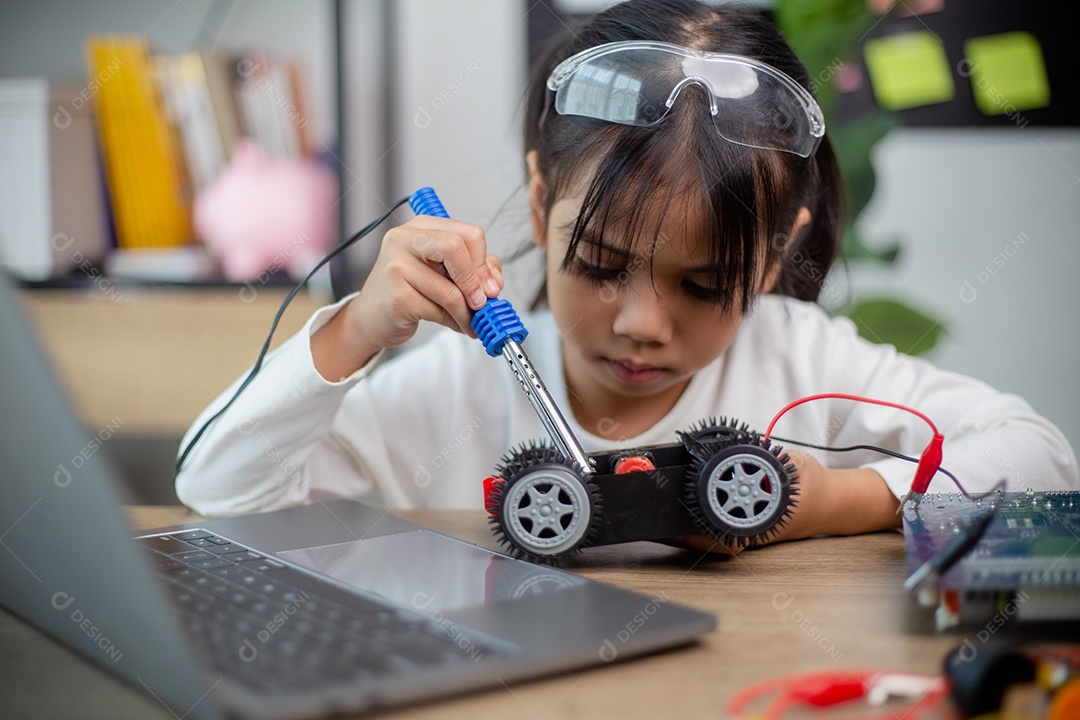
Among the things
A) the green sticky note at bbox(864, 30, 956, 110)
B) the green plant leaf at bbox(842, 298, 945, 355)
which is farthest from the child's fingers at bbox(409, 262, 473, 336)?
the green sticky note at bbox(864, 30, 956, 110)

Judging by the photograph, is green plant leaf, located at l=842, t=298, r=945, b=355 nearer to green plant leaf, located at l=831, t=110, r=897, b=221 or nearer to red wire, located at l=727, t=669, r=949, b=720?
green plant leaf, located at l=831, t=110, r=897, b=221

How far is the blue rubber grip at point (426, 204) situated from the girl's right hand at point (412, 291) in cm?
3

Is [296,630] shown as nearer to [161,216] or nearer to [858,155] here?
[858,155]

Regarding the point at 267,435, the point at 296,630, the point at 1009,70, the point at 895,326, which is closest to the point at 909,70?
the point at 1009,70

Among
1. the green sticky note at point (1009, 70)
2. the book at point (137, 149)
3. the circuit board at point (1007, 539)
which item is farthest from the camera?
the green sticky note at point (1009, 70)

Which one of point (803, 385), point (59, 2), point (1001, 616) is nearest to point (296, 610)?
point (1001, 616)

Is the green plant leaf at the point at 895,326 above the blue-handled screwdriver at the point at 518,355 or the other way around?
the other way around

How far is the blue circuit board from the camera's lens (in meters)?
0.44

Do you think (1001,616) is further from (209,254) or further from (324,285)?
(209,254)

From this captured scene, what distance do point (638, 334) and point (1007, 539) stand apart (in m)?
0.35

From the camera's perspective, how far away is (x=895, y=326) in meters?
1.53

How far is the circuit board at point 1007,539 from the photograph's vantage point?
0.44m

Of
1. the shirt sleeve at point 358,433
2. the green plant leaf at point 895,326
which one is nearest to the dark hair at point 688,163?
the shirt sleeve at point 358,433

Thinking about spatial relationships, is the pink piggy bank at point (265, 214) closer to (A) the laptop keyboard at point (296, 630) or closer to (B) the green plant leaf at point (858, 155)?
(B) the green plant leaf at point (858, 155)
